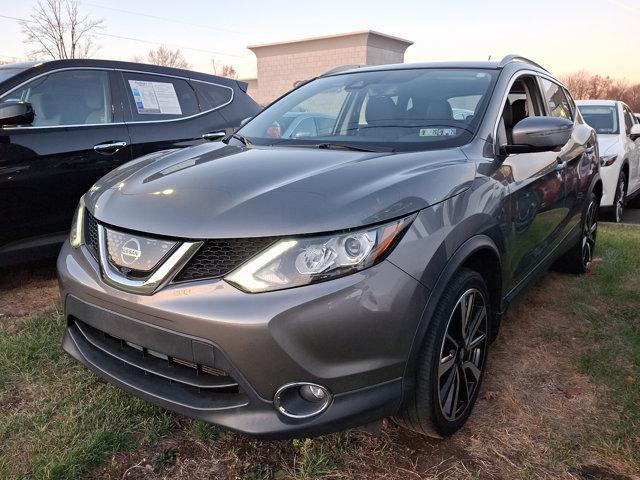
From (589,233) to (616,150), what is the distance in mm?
2693

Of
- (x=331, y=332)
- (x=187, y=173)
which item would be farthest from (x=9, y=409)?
(x=331, y=332)

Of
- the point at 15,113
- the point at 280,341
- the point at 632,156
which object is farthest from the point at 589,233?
the point at 15,113

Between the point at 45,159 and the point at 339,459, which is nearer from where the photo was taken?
the point at 339,459

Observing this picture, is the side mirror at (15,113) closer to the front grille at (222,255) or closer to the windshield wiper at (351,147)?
the windshield wiper at (351,147)

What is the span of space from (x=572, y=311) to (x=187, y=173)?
111 inches

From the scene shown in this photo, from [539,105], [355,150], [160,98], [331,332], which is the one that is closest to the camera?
[331,332]

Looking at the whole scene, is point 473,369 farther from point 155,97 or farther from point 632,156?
point 632,156

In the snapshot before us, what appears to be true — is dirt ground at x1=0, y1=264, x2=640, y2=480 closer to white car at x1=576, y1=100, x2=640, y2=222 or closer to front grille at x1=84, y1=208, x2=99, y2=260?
front grille at x1=84, y1=208, x2=99, y2=260

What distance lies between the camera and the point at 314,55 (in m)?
30.5

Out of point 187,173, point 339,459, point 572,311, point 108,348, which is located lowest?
point 572,311

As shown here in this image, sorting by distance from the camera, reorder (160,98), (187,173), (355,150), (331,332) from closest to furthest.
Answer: (331,332)
(187,173)
(355,150)
(160,98)

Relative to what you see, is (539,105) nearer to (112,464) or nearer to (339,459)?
(339,459)

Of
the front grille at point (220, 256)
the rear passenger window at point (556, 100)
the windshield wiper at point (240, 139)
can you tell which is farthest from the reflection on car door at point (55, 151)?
the rear passenger window at point (556, 100)

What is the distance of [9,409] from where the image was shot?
93.7 inches
